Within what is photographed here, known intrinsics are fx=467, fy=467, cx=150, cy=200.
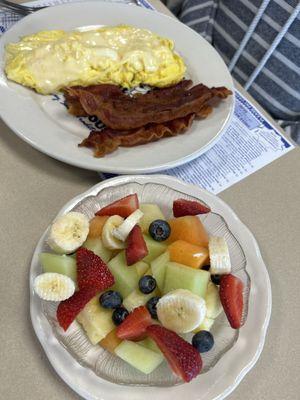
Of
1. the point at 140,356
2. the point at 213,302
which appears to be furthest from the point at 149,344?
the point at 213,302

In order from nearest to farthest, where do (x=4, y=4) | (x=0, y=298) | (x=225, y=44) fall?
(x=0, y=298), (x=4, y=4), (x=225, y=44)

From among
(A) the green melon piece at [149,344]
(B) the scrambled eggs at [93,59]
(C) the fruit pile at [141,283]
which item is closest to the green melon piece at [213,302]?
(C) the fruit pile at [141,283]

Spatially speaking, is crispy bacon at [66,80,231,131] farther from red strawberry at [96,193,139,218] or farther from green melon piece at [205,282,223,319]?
green melon piece at [205,282,223,319]

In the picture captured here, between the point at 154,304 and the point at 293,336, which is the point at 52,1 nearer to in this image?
the point at 154,304

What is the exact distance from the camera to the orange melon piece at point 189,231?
841 mm

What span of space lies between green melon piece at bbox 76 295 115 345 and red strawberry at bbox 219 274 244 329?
19 cm

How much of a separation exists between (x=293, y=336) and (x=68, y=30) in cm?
98

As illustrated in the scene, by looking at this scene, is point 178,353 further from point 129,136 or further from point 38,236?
point 129,136

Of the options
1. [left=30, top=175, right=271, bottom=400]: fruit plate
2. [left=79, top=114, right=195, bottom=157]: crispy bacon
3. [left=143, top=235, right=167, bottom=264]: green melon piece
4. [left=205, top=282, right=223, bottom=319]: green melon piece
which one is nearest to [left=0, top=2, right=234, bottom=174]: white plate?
[left=79, top=114, right=195, bottom=157]: crispy bacon

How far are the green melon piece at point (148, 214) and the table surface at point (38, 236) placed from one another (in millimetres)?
201

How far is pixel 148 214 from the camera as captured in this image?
88 centimetres

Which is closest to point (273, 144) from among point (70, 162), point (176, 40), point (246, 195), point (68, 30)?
point (246, 195)

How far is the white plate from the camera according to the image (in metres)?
1.01

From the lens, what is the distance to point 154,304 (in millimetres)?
756
